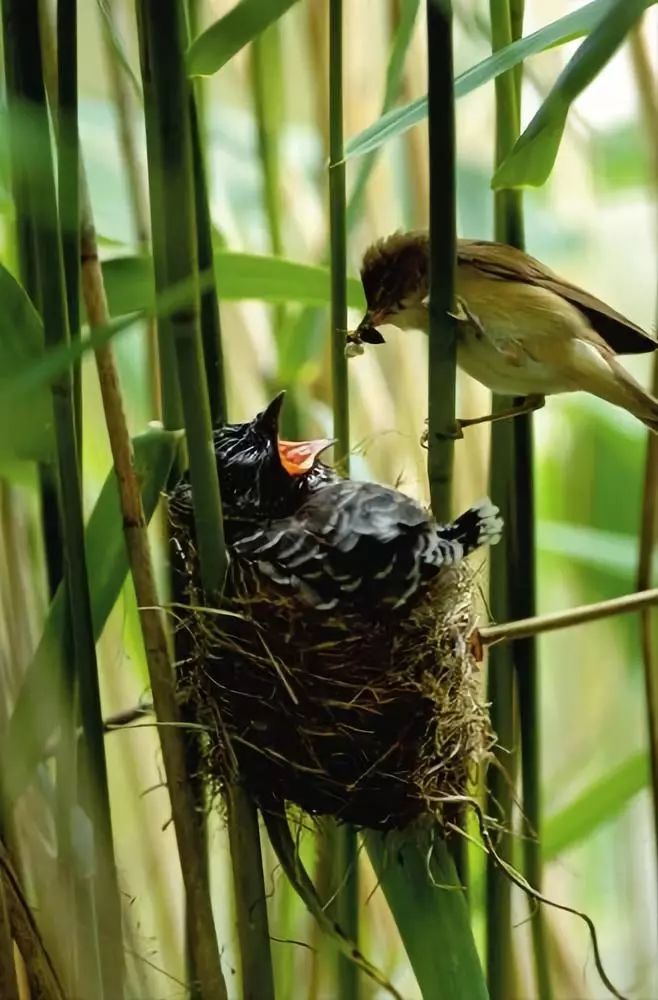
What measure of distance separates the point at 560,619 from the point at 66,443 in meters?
0.25

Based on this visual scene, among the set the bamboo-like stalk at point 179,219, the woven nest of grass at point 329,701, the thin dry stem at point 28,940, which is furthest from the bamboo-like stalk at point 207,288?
the thin dry stem at point 28,940

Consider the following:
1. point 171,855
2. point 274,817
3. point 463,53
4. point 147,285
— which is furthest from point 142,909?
point 463,53

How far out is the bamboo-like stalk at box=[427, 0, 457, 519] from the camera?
0.38 meters

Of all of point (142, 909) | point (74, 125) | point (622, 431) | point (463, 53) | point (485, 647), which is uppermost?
point (463, 53)

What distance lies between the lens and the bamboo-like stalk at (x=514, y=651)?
53cm

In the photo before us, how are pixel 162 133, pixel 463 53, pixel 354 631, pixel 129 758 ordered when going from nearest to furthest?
pixel 162 133
pixel 354 631
pixel 129 758
pixel 463 53

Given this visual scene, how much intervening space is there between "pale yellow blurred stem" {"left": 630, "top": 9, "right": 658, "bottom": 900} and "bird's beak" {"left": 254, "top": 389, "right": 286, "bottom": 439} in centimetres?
20

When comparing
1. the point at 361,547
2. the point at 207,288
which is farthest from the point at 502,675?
the point at 207,288

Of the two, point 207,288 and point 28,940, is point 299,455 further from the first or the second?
point 28,940

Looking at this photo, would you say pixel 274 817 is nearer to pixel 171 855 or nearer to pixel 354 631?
pixel 354 631

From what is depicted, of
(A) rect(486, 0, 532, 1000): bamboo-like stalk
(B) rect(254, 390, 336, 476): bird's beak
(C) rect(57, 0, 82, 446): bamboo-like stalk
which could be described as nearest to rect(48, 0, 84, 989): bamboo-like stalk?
(C) rect(57, 0, 82, 446): bamboo-like stalk

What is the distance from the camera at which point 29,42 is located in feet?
1.32

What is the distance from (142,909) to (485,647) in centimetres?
48

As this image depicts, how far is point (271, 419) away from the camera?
560mm
